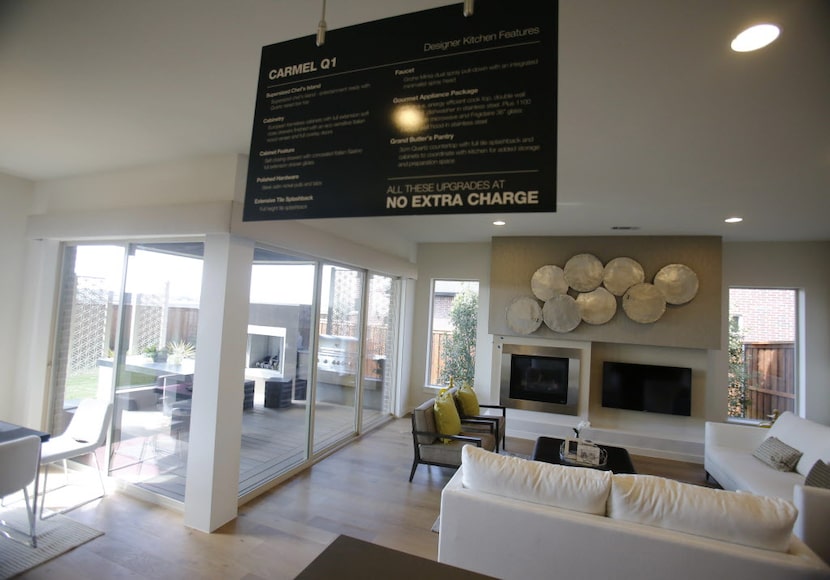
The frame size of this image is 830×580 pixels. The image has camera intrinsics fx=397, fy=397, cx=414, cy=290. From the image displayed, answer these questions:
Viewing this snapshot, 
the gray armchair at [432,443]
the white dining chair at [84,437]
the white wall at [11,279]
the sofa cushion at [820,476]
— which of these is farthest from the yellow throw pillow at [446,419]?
the white wall at [11,279]

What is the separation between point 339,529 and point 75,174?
4.05 metres

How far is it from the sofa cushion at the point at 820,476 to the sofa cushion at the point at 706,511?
1245mm

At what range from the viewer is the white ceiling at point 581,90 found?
1.54 metres

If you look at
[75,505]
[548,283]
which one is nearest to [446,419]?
[548,283]

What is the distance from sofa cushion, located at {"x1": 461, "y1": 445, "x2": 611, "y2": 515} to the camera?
208 centimetres

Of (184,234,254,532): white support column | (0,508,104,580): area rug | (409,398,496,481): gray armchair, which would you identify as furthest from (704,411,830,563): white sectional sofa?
(0,508,104,580): area rug

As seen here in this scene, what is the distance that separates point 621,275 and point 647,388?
1.52 metres

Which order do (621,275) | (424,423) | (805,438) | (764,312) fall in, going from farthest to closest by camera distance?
(764,312)
(621,275)
(424,423)
(805,438)

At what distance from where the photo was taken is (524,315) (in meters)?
5.48

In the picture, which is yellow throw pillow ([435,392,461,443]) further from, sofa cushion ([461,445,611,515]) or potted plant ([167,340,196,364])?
potted plant ([167,340,196,364])

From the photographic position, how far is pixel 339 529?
9.88ft

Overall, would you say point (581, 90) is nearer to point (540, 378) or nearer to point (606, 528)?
point (606, 528)

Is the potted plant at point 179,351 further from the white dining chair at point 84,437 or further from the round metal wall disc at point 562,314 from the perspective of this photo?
the round metal wall disc at point 562,314

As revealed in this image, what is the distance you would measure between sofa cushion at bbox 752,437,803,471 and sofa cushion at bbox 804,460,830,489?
0.78 m
